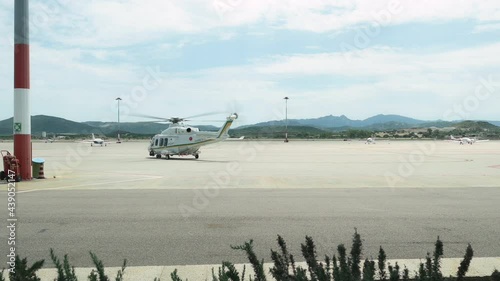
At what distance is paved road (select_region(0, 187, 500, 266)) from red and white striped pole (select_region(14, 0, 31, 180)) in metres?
4.57

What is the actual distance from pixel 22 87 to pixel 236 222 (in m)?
12.1

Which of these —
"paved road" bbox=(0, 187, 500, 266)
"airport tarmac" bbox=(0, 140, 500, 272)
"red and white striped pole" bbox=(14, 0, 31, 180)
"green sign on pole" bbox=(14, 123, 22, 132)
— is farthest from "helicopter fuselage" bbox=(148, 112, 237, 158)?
"paved road" bbox=(0, 187, 500, 266)

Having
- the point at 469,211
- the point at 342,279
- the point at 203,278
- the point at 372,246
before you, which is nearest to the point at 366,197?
the point at 469,211

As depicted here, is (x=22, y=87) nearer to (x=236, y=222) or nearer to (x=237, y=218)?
(x=237, y=218)

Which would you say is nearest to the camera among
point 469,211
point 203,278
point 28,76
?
point 203,278

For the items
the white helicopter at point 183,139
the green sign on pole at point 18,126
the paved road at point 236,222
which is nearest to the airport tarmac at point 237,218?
the paved road at point 236,222

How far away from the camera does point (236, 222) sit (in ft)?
30.1

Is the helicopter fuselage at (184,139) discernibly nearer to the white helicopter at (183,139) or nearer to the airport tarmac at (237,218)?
the white helicopter at (183,139)

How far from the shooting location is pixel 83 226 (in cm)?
880

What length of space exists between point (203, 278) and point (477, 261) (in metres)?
3.46

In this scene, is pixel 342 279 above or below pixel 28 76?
below

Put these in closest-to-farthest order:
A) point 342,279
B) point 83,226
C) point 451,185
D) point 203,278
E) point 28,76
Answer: point 342,279 < point 203,278 < point 83,226 < point 451,185 < point 28,76

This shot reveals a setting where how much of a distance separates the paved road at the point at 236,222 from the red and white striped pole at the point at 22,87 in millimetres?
4569

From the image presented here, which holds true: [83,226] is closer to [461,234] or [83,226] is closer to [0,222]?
[0,222]
